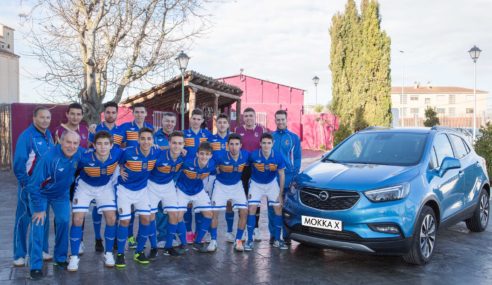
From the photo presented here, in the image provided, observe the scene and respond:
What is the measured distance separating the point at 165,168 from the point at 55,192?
1293mm

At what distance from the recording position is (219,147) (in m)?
6.46

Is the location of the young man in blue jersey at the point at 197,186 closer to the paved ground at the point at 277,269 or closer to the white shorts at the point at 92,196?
the paved ground at the point at 277,269

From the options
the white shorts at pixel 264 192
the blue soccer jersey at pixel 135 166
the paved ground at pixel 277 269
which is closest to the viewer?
the paved ground at pixel 277 269

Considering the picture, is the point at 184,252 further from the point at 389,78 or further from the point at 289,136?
the point at 389,78

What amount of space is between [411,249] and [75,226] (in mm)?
3856

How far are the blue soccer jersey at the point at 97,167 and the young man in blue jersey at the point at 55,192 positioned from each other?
11cm

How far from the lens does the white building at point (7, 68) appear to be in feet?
145

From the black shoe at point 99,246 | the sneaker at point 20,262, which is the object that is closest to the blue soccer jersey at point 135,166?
the black shoe at point 99,246

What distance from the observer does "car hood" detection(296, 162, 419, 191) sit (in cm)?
498

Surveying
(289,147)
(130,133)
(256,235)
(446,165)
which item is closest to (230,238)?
(256,235)

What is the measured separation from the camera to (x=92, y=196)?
16.9 feet

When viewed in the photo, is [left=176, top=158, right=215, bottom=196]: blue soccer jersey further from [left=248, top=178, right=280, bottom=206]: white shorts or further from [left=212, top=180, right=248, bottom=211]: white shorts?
[left=248, top=178, right=280, bottom=206]: white shorts

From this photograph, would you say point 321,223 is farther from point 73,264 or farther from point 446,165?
point 73,264

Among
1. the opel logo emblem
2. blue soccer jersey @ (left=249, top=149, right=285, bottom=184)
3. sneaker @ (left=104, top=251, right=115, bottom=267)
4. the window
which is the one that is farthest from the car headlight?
sneaker @ (left=104, top=251, right=115, bottom=267)
